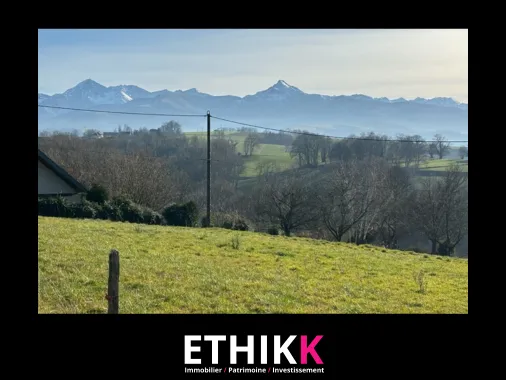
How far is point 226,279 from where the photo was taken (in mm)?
11000

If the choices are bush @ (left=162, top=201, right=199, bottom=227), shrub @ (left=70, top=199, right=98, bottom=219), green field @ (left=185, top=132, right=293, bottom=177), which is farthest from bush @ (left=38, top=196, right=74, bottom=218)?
green field @ (left=185, top=132, right=293, bottom=177)

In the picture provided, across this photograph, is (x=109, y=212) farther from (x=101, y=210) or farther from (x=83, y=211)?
(x=83, y=211)

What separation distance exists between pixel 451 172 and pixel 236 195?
28130mm

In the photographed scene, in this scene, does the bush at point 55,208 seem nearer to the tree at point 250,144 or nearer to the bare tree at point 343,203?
the bare tree at point 343,203

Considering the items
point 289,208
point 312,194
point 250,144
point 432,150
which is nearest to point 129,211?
point 289,208

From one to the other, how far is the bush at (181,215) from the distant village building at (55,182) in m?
5.71

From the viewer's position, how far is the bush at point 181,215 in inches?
1183

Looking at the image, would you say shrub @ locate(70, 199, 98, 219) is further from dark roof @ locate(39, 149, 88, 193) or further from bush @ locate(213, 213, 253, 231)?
bush @ locate(213, 213, 253, 231)

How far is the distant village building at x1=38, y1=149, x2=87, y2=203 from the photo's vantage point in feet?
95.8

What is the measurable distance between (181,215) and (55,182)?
8331mm

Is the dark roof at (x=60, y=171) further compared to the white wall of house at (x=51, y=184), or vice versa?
the white wall of house at (x=51, y=184)
